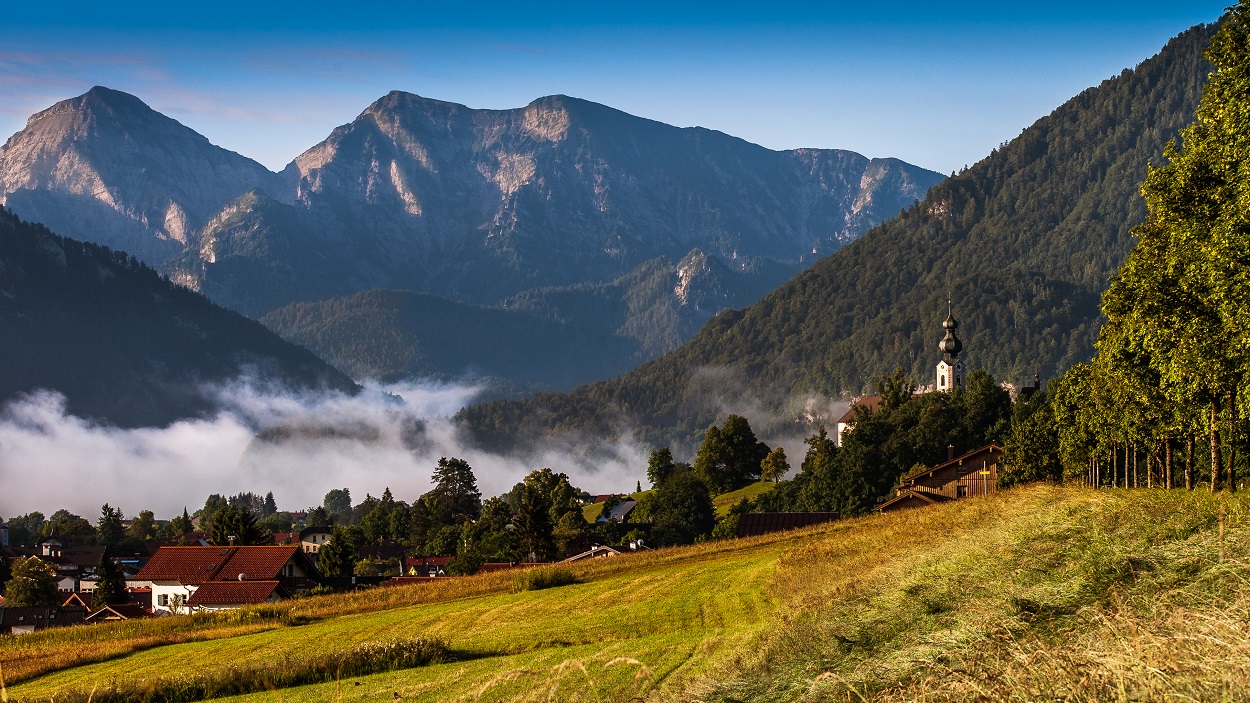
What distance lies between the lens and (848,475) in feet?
421

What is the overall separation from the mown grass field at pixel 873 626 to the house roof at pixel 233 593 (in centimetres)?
2418

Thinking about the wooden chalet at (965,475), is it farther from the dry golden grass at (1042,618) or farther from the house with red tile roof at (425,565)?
the dry golden grass at (1042,618)

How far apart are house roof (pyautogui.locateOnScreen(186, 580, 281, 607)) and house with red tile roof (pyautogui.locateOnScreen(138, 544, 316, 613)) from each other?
716mm

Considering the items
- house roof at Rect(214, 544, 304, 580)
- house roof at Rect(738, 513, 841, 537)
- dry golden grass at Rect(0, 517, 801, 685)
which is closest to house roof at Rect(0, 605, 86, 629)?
house roof at Rect(214, 544, 304, 580)

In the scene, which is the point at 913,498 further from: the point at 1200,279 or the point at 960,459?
the point at 1200,279

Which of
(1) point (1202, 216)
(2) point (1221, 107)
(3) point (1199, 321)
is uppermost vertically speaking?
(2) point (1221, 107)

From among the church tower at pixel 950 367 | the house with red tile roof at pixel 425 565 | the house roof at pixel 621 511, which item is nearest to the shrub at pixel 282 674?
the house with red tile roof at pixel 425 565

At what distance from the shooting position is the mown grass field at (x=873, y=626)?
536 inches

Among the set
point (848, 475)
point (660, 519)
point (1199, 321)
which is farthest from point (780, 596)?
point (660, 519)

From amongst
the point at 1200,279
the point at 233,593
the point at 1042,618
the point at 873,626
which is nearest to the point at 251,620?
the point at 233,593

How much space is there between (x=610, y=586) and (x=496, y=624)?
889 cm

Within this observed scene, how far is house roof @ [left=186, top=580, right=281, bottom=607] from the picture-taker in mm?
74938

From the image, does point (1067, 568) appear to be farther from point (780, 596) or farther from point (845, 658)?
point (780, 596)

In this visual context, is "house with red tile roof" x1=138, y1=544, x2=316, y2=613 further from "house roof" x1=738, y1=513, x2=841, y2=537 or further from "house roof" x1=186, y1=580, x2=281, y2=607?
"house roof" x1=738, y1=513, x2=841, y2=537
